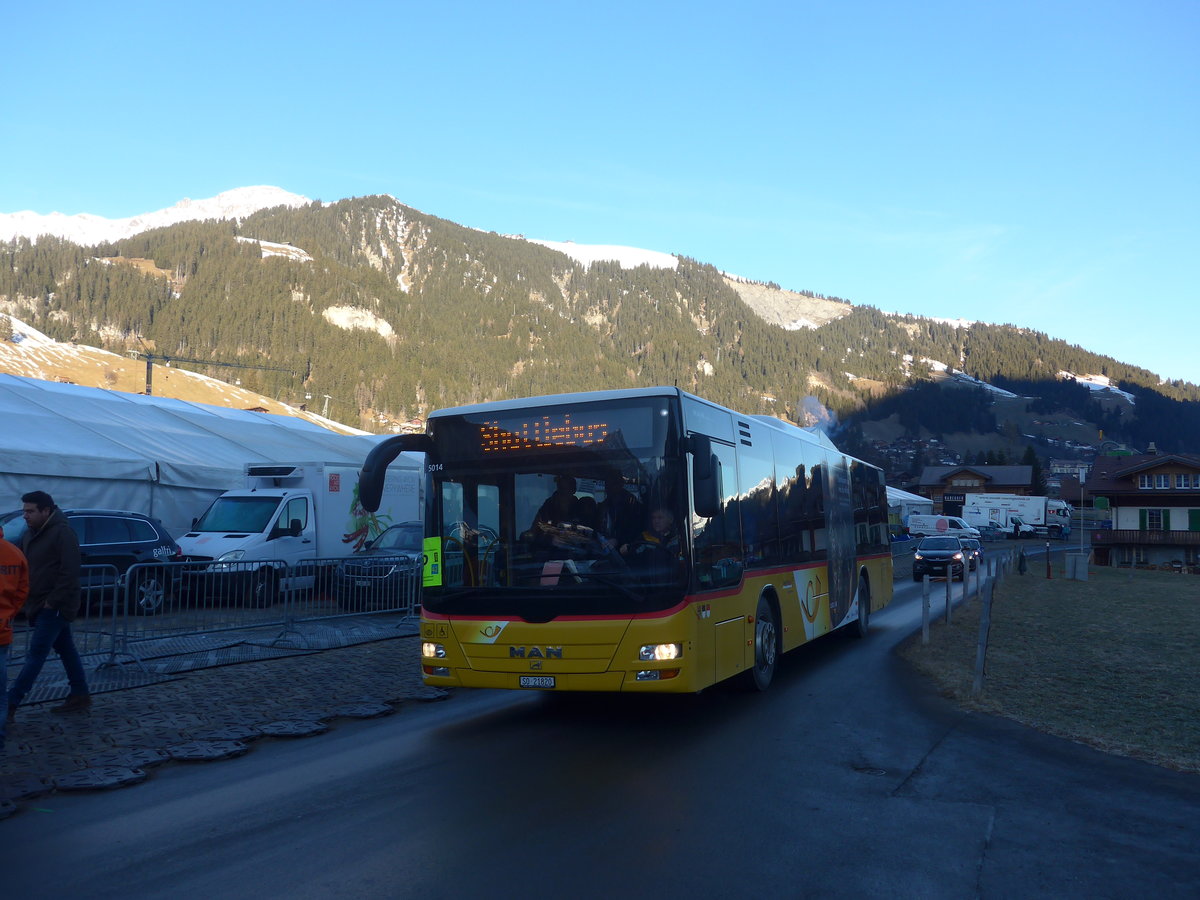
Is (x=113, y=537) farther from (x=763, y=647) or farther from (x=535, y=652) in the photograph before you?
(x=763, y=647)

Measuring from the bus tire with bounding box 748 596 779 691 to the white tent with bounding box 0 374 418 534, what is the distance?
15939 millimetres

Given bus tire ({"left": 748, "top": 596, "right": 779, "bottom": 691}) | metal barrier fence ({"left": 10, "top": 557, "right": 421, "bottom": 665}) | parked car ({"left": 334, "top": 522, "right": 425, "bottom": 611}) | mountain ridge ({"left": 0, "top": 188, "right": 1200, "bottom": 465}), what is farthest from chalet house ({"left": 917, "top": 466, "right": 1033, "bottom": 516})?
bus tire ({"left": 748, "top": 596, "right": 779, "bottom": 691})

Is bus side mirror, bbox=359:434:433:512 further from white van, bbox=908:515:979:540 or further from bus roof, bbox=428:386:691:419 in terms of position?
white van, bbox=908:515:979:540

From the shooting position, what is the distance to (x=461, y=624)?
825 cm

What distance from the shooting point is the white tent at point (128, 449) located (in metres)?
20.2

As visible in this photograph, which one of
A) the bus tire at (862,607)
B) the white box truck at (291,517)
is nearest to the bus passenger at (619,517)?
the bus tire at (862,607)

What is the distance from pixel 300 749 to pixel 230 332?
143 metres

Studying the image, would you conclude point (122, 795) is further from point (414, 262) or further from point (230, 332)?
point (414, 262)

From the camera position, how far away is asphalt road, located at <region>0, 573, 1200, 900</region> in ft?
15.1

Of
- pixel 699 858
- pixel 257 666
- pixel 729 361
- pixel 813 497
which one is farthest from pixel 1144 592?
pixel 729 361

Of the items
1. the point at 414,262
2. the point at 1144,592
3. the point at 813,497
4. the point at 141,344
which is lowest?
the point at 1144,592

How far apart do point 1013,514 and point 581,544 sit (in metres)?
91.2

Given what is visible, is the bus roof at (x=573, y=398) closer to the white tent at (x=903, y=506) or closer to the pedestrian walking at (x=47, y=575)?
the pedestrian walking at (x=47, y=575)

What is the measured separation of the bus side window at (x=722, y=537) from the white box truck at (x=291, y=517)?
372 inches
